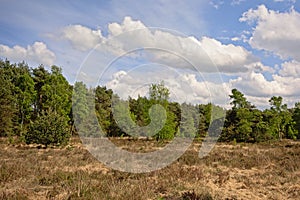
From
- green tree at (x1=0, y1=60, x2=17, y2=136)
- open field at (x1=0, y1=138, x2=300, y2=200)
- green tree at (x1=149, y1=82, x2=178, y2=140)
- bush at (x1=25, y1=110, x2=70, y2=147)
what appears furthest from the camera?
green tree at (x1=0, y1=60, x2=17, y2=136)

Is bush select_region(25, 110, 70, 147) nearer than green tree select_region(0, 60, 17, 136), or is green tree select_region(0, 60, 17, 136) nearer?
bush select_region(25, 110, 70, 147)

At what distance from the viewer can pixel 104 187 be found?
8391 millimetres

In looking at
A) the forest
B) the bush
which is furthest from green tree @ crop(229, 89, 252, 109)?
the bush

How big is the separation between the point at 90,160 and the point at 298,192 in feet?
31.6

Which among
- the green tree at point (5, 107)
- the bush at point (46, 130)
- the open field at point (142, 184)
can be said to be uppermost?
the green tree at point (5, 107)

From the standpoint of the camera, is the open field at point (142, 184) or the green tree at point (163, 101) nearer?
the open field at point (142, 184)

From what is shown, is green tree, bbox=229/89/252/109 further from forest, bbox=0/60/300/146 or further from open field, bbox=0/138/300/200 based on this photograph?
open field, bbox=0/138/300/200

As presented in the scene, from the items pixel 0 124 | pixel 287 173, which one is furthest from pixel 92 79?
pixel 0 124

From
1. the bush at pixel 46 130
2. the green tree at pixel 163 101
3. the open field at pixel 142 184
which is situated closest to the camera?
the open field at pixel 142 184

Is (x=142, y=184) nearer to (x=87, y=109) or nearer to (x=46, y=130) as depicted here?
(x=46, y=130)

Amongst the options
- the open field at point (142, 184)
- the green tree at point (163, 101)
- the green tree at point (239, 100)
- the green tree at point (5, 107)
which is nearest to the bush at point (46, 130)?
the open field at point (142, 184)

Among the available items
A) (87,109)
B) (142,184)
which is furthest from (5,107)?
(142,184)

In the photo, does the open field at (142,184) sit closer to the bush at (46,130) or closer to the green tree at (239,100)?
the bush at (46,130)

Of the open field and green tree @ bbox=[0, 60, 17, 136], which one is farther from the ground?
green tree @ bbox=[0, 60, 17, 136]
